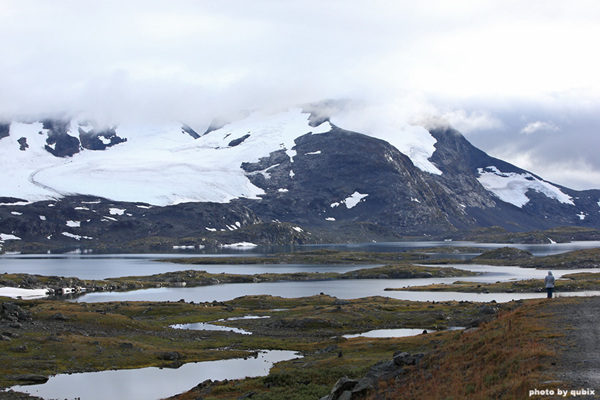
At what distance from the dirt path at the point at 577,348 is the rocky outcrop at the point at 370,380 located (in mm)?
8141

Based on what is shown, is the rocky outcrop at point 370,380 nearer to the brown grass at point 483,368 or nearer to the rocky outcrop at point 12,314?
the brown grass at point 483,368

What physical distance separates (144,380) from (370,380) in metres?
22.9

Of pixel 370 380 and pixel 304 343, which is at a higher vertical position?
pixel 370 380

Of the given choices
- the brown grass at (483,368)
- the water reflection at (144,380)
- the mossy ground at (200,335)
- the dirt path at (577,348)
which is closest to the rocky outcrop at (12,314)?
the mossy ground at (200,335)

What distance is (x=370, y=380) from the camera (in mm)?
31859

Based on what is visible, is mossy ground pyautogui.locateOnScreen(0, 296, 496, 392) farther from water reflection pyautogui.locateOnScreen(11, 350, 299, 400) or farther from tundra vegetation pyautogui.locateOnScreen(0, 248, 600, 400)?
water reflection pyautogui.locateOnScreen(11, 350, 299, 400)

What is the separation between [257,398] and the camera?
36.4 m

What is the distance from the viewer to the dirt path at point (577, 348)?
2330 cm

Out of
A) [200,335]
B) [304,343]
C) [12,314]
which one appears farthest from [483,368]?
[12,314]

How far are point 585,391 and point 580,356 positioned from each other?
5720 millimetres

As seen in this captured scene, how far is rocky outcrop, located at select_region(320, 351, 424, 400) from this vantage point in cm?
3077

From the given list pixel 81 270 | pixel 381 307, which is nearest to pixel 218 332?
pixel 381 307

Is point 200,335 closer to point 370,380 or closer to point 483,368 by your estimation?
point 370,380

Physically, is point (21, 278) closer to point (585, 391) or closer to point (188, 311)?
point (188, 311)
